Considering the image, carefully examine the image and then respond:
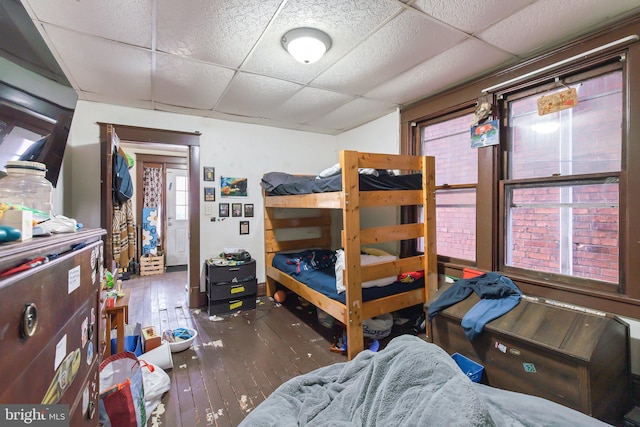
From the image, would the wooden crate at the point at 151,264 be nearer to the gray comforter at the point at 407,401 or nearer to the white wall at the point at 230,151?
the white wall at the point at 230,151

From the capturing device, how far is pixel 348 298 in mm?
2203

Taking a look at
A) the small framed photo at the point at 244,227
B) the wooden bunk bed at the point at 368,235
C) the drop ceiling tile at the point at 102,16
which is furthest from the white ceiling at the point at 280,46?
the small framed photo at the point at 244,227

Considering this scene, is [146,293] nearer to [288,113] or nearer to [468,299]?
[288,113]

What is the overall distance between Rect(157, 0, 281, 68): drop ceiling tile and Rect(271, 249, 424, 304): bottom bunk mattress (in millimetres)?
2033

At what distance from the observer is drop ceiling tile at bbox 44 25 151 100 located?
6.30 ft

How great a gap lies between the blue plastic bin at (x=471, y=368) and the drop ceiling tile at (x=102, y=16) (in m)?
2.90

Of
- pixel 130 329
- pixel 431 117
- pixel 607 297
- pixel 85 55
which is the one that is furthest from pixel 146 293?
pixel 607 297

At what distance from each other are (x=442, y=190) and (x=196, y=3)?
2.64 m

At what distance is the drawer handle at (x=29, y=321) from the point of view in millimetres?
558

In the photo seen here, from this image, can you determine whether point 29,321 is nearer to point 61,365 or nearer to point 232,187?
point 61,365

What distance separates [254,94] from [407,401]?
288 centimetres

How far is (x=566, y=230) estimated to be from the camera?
2.09 meters

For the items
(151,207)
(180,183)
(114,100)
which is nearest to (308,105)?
(114,100)

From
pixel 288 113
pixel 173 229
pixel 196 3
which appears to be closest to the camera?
pixel 196 3
